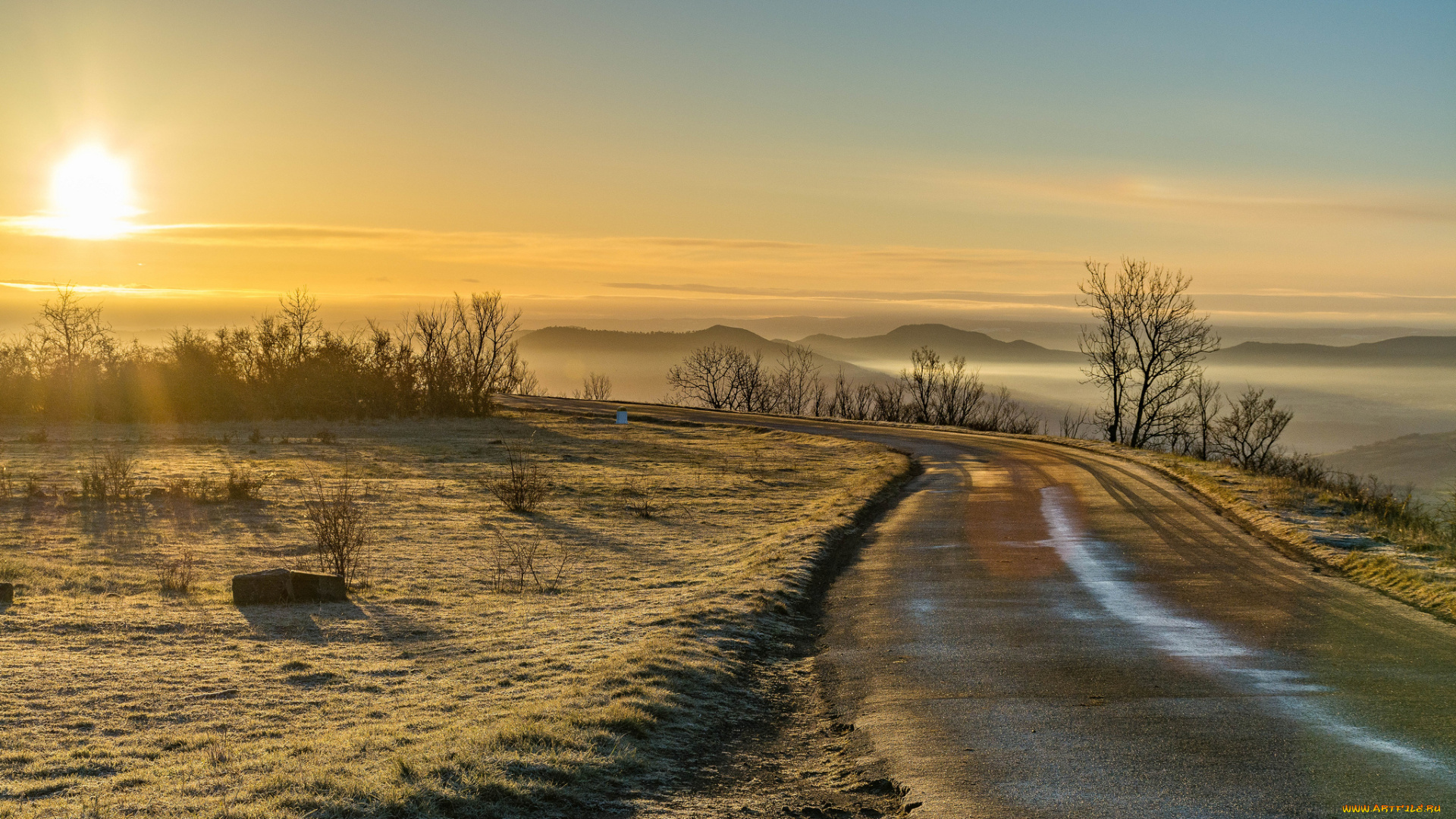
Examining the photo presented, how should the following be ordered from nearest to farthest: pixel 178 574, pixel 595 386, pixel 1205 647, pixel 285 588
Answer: pixel 1205 647 → pixel 285 588 → pixel 178 574 → pixel 595 386

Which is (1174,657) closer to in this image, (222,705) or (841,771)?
(841,771)

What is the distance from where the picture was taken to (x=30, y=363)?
43.5 metres

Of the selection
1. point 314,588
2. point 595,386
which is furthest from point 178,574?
point 595,386

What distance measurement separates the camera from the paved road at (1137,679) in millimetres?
6176

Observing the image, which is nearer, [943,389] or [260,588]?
[260,588]

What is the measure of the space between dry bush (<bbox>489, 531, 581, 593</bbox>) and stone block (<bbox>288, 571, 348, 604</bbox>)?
211 centimetres

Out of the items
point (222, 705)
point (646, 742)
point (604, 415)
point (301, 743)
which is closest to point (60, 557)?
point (222, 705)

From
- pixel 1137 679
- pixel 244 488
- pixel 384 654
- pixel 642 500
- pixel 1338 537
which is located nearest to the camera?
pixel 1137 679

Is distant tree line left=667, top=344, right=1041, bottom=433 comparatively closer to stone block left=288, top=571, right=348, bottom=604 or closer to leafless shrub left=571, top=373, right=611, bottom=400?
leafless shrub left=571, top=373, right=611, bottom=400

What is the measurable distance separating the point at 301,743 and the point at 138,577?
321 inches

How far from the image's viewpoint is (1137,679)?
865 centimetres

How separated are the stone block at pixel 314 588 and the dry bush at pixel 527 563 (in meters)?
2.11

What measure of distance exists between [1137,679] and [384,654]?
22.4 ft

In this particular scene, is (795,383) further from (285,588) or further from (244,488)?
(285,588)
